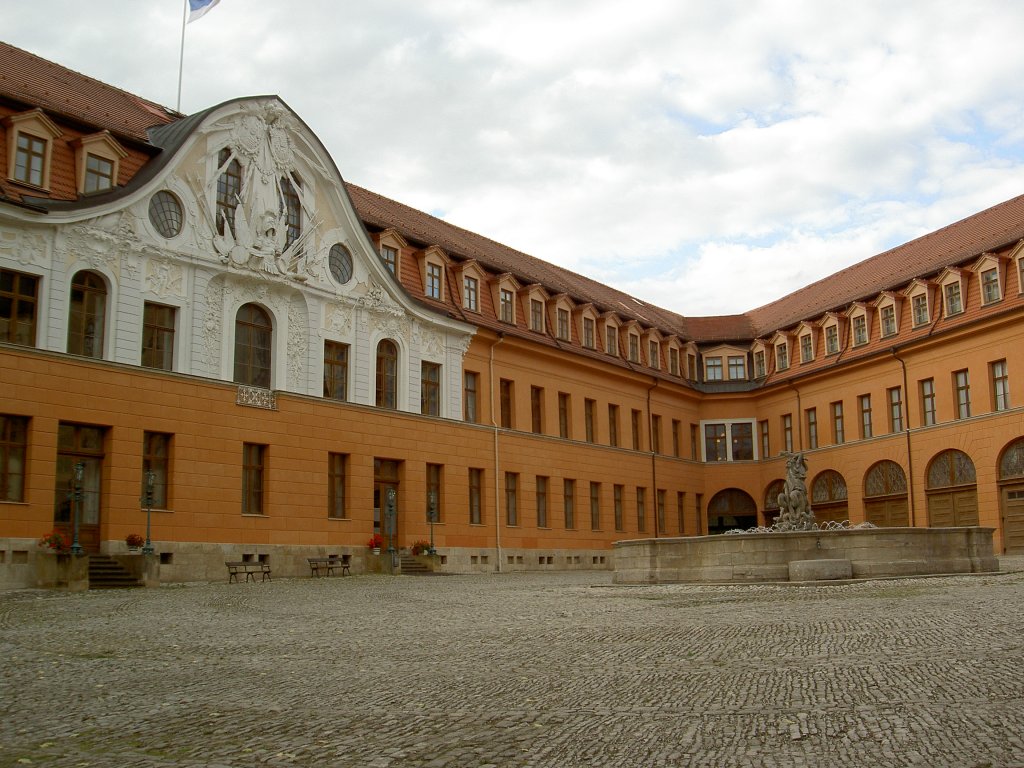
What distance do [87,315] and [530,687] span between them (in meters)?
22.5

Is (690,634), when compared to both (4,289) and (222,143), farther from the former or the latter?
(222,143)

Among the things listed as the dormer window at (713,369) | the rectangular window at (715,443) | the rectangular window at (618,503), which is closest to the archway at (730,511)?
the rectangular window at (715,443)

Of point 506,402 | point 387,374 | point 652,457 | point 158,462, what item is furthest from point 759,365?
point 158,462

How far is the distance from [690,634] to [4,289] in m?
20.7

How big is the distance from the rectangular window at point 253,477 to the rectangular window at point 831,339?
28.3 meters

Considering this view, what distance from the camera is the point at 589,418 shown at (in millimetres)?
47031

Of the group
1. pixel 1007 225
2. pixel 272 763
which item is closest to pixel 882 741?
pixel 272 763

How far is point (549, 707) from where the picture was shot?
775 centimetres

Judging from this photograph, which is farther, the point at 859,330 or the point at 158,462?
the point at 859,330

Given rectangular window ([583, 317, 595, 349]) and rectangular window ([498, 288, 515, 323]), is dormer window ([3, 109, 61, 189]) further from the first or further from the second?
rectangular window ([583, 317, 595, 349])

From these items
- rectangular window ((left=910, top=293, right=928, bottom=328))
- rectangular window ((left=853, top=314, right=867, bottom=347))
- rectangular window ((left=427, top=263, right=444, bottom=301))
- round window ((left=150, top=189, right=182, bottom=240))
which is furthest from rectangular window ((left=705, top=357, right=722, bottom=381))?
round window ((left=150, top=189, right=182, bottom=240))

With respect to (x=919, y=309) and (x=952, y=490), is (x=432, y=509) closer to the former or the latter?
(x=952, y=490)

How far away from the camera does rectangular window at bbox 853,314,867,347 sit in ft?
154

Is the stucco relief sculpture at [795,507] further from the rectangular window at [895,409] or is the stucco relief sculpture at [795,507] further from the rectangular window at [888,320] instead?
the rectangular window at [888,320]
